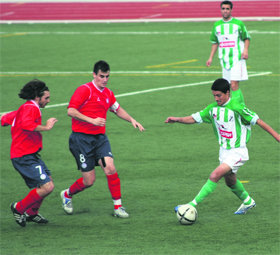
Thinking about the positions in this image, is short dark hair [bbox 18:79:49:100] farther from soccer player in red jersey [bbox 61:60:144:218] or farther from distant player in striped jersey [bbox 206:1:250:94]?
Answer: distant player in striped jersey [bbox 206:1:250:94]

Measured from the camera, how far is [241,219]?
8.94m

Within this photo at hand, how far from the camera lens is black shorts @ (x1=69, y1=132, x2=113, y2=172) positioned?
30.6 feet

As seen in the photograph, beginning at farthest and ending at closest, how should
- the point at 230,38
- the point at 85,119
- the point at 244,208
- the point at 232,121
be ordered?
the point at 230,38, the point at 244,208, the point at 85,119, the point at 232,121

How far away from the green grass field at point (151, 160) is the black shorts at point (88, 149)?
690 mm

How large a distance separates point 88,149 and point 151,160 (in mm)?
2935

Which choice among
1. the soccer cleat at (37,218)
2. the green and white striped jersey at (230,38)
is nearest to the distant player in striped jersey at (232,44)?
the green and white striped jersey at (230,38)

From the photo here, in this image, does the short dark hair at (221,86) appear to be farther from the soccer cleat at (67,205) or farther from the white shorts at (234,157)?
the soccer cleat at (67,205)

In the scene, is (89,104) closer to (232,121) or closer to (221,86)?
(221,86)

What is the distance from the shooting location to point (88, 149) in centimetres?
932

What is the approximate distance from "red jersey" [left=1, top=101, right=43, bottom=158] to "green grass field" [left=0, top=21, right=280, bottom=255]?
1005 mm

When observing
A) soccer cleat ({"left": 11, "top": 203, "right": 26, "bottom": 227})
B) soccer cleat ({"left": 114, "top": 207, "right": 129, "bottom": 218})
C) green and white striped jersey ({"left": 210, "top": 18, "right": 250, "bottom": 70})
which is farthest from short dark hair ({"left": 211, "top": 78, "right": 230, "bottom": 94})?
green and white striped jersey ({"left": 210, "top": 18, "right": 250, "bottom": 70})

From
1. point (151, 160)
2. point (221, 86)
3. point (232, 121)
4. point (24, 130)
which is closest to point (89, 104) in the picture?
point (24, 130)

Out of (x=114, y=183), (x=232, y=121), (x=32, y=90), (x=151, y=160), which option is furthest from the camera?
(x=151, y=160)

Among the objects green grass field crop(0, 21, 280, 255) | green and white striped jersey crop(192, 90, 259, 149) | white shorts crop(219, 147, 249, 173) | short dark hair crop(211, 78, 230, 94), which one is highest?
short dark hair crop(211, 78, 230, 94)
